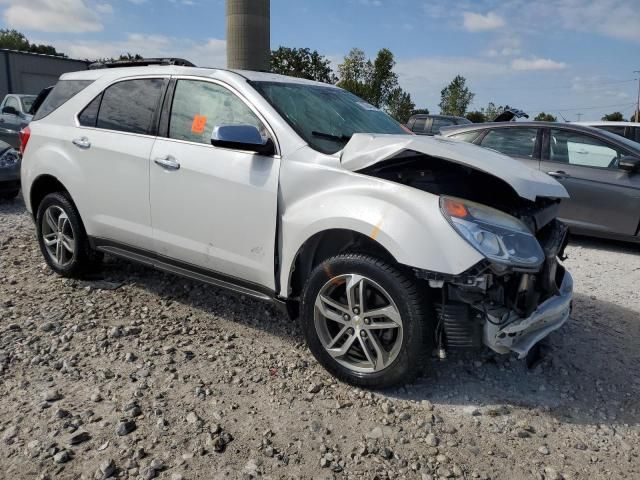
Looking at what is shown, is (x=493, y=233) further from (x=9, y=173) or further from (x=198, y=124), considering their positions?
(x=9, y=173)

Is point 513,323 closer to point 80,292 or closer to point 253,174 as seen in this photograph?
point 253,174

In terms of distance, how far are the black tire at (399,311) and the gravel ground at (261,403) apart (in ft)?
0.38

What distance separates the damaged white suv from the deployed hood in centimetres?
1

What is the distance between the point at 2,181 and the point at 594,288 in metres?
8.00

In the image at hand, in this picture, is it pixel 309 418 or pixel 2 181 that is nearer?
pixel 309 418

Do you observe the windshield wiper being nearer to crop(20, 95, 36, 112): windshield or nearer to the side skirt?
the side skirt

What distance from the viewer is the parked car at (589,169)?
6.25 metres

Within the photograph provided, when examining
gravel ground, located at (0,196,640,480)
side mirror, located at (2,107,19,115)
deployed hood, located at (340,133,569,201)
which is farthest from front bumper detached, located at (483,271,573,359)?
side mirror, located at (2,107,19,115)

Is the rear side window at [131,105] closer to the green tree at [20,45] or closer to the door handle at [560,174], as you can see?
the door handle at [560,174]

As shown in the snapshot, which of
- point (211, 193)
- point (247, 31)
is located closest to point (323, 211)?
point (211, 193)

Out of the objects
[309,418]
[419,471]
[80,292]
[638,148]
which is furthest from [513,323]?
[638,148]

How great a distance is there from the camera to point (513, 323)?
107 inches

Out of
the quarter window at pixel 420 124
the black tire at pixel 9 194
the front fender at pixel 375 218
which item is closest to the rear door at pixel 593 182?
the front fender at pixel 375 218

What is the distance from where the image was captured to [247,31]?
13.4 metres
